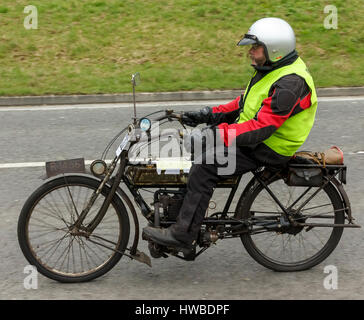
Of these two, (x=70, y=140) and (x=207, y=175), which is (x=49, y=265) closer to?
(x=207, y=175)

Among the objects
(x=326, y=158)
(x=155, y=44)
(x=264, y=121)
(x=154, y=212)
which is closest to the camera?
(x=264, y=121)

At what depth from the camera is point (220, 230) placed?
16.1ft

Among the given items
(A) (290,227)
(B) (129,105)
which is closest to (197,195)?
(A) (290,227)

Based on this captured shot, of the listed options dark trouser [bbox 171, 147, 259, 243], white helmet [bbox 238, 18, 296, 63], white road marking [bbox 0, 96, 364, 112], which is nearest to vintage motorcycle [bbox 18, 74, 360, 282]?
dark trouser [bbox 171, 147, 259, 243]

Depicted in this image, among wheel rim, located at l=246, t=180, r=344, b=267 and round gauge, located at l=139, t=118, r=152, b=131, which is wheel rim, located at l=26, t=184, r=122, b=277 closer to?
round gauge, located at l=139, t=118, r=152, b=131

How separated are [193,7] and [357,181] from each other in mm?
8555

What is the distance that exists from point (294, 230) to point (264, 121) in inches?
38.1

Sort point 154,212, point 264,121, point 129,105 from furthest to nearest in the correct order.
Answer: point 129,105, point 154,212, point 264,121

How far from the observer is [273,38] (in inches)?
180

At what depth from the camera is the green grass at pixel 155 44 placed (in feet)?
38.4

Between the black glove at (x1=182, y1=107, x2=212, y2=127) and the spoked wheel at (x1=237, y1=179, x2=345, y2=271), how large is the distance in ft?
2.11

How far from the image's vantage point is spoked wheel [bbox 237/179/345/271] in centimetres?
498

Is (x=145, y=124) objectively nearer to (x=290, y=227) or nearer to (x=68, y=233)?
(x=68, y=233)
